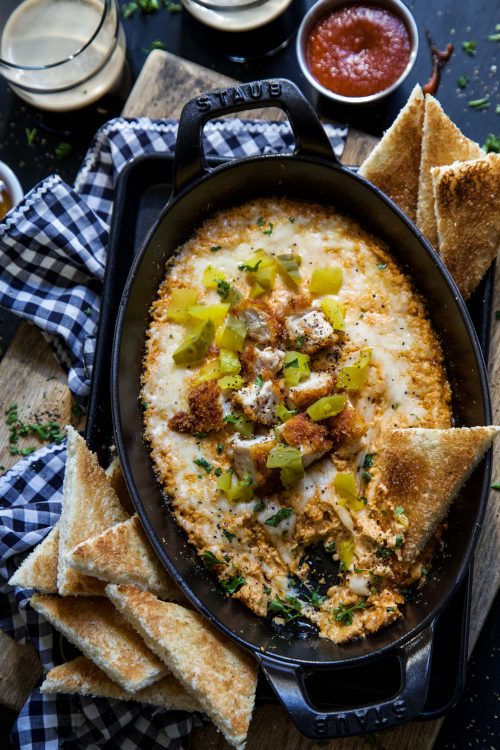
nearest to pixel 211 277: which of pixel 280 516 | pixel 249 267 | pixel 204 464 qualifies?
pixel 249 267

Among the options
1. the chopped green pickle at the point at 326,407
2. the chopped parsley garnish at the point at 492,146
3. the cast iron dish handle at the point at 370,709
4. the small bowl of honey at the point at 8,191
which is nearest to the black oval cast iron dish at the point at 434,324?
the cast iron dish handle at the point at 370,709

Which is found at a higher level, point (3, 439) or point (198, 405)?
point (198, 405)

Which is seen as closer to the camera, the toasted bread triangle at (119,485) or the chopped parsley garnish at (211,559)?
the chopped parsley garnish at (211,559)

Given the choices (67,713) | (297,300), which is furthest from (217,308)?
(67,713)

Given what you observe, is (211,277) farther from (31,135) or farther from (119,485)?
(31,135)

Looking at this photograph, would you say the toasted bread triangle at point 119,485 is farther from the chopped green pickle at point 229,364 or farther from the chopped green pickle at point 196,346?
the chopped green pickle at point 229,364

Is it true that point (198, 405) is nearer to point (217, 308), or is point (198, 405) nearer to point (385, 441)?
point (217, 308)
